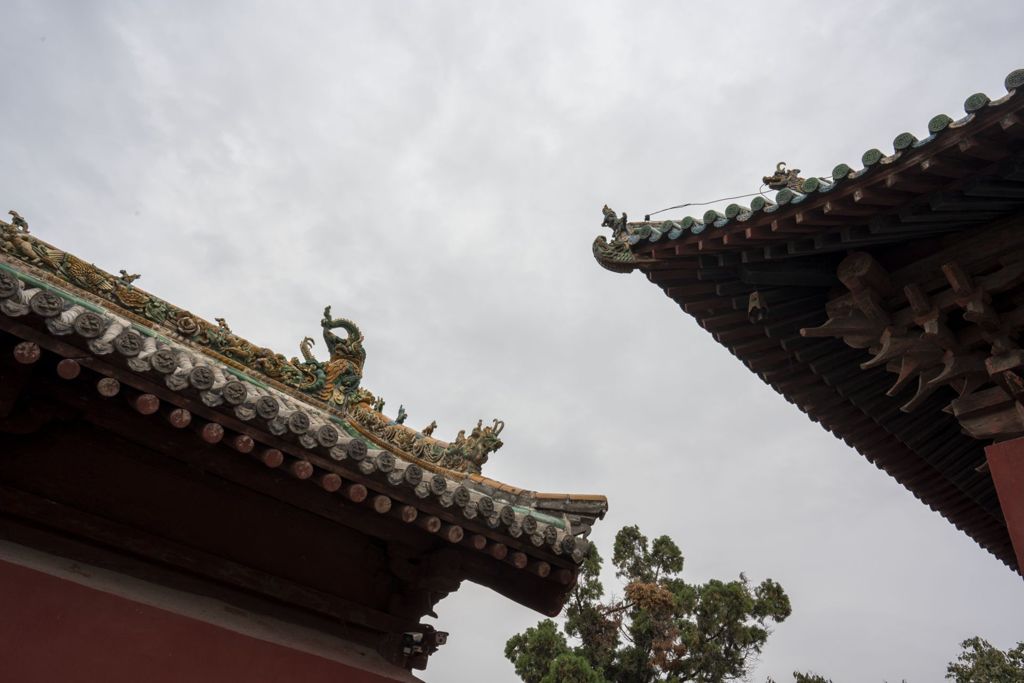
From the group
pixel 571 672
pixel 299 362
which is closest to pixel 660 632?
pixel 571 672

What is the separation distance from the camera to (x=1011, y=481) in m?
4.16

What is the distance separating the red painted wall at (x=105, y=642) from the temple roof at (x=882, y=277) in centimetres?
415

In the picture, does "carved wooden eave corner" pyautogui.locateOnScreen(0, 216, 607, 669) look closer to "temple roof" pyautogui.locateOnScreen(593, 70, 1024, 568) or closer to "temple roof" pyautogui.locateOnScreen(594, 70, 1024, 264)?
"temple roof" pyautogui.locateOnScreen(593, 70, 1024, 568)

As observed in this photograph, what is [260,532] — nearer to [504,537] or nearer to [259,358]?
[504,537]

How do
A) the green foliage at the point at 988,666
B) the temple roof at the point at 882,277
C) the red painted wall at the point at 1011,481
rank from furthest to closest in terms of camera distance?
1. the green foliage at the point at 988,666
2. the temple roof at the point at 882,277
3. the red painted wall at the point at 1011,481

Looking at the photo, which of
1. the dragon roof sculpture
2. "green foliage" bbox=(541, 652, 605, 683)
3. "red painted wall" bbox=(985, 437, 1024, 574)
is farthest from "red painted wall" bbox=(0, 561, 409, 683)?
"green foliage" bbox=(541, 652, 605, 683)

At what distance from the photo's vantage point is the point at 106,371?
146 inches

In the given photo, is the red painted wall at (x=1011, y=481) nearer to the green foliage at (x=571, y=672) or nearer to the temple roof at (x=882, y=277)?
the temple roof at (x=882, y=277)

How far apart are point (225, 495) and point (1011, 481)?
5256 millimetres

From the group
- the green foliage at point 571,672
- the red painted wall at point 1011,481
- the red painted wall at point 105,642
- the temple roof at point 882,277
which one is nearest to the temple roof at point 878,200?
the temple roof at point 882,277

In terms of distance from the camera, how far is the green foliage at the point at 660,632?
67.2ft

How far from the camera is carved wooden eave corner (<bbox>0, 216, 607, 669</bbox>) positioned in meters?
3.81

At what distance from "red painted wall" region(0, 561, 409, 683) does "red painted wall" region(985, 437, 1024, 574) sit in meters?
4.69

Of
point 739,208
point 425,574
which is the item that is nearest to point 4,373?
point 425,574
